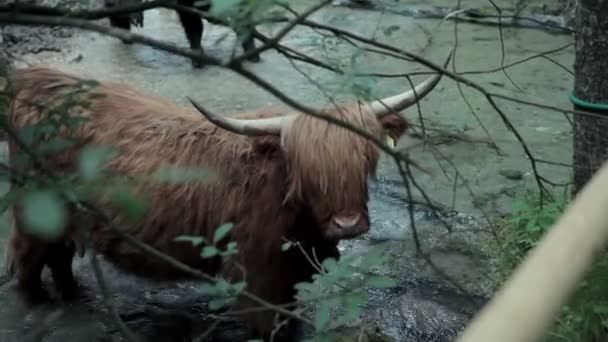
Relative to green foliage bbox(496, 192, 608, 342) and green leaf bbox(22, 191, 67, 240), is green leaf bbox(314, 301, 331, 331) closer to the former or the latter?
green foliage bbox(496, 192, 608, 342)

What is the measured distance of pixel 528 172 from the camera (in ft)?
20.1

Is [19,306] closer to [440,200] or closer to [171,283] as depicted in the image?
[171,283]

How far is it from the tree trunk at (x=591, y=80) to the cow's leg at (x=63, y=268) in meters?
2.52

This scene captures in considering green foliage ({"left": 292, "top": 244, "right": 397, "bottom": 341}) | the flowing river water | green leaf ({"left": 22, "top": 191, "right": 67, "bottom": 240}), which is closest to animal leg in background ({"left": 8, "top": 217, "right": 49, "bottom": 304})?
the flowing river water

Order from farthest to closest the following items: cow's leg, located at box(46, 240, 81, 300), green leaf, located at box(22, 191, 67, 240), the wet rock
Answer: the wet rock
cow's leg, located at box(46, 240, 81, 300)
green leaf, located at box(22, 191, 67, 240)

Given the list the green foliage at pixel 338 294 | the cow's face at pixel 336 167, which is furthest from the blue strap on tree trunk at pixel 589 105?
the green foliage at pixel 338 294

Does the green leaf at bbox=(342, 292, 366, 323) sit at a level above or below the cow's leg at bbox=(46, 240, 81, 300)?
above

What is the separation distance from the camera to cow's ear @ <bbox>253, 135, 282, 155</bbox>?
12.5 feet

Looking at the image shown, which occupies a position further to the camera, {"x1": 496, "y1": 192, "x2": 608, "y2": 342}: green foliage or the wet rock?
the wet rock

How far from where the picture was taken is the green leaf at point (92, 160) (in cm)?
158

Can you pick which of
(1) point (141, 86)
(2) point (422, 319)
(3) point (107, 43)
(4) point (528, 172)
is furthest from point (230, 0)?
(3) point (107, 43)

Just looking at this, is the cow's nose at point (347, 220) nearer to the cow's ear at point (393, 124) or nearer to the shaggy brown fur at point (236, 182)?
the shaggy brown fur at point (236, 182)

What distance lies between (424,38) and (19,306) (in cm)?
570

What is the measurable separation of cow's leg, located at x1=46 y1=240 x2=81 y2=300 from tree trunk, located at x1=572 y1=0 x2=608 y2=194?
8.27ft
